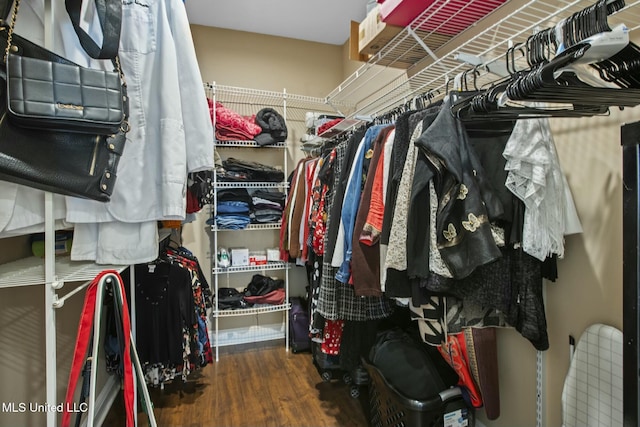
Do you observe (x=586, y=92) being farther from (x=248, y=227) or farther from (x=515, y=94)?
(x=248, y=227)

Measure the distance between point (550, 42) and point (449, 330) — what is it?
0.97m

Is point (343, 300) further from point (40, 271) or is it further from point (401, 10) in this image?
point (401, 10)

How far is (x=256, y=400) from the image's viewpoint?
1984mm

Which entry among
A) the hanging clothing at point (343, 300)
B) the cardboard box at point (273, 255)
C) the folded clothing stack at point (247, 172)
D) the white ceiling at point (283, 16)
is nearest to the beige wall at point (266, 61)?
the white ceiling at point (283, 16)

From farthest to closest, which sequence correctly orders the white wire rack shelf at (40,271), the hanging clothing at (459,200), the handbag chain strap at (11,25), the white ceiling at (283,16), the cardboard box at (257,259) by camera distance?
the cardboard box at (257,259) → the white ceiling at (283,16) → the hanging clothing at (459,200) → the white wire rack shelf at (40,271) → the handbag chain strap at (11,25)

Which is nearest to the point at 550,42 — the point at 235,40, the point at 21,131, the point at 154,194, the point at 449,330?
the point at 449,330

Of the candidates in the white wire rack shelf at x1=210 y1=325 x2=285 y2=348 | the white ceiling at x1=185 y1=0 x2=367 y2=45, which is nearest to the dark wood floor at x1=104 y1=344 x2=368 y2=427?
the white wire rack shelf at x1=210 y1=325 x2=285 y2=348

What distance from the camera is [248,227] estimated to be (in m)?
2.65

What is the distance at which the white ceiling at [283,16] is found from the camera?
246 centimetres

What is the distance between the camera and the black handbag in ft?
2.58

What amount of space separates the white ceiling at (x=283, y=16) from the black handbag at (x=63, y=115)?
1.89m

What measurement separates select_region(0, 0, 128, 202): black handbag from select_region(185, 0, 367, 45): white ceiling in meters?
1.89

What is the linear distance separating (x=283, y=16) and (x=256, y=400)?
2.85 metres

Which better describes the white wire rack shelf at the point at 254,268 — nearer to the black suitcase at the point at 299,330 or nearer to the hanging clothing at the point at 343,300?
the black suitcase at the point at 299,330
